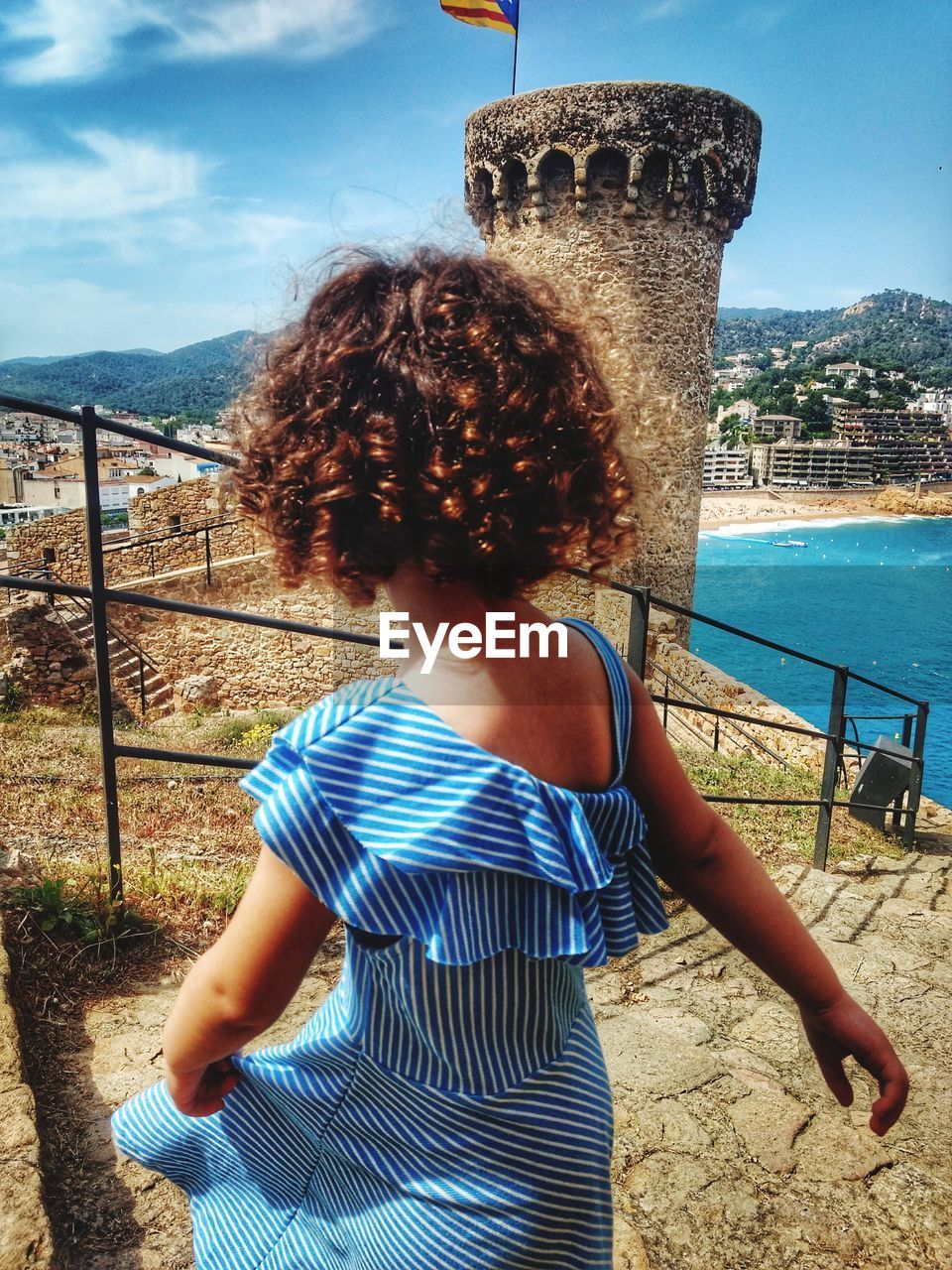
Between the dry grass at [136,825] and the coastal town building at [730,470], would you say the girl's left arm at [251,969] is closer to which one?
the dry grass at [136,825]

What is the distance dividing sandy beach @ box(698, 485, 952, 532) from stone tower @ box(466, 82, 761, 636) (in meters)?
70.7

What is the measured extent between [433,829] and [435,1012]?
172 mm

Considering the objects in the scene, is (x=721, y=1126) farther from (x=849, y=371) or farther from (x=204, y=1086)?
(x=849, y=371)

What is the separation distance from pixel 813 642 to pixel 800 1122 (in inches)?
1854

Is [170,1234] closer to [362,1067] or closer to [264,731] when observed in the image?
[362,1067]

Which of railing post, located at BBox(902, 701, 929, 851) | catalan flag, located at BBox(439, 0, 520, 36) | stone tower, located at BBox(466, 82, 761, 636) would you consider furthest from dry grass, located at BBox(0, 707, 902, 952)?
catalan flag, located at BBox(439, 0, 520, 36)

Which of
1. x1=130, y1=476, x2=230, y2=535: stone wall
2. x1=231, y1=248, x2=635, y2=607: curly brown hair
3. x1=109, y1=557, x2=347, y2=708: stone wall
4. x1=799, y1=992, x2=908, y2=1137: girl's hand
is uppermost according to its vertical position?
x1=231, y1=248, x2=635, y2=607: curly brown hair

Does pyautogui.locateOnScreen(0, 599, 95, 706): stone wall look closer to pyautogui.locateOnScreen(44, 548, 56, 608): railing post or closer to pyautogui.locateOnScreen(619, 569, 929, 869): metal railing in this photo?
pyautogui.locateOnScreen(44, 548, 56, 608): railing post

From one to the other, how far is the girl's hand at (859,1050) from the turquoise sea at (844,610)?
23.7 m

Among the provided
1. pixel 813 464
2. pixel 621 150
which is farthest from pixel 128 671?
pixel 813 464

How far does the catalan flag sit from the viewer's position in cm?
1060

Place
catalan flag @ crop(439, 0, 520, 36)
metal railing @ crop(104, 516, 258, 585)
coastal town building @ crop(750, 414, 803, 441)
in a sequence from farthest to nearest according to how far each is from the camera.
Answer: coastal town building @ crop(750, 414, 803, 441) → metal railing @ crop(104, 516, 258, 585) → catalan flag @ crop(439, 0, 520, 36)

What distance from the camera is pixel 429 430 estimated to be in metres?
0.77

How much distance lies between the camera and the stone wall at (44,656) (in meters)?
9.25
